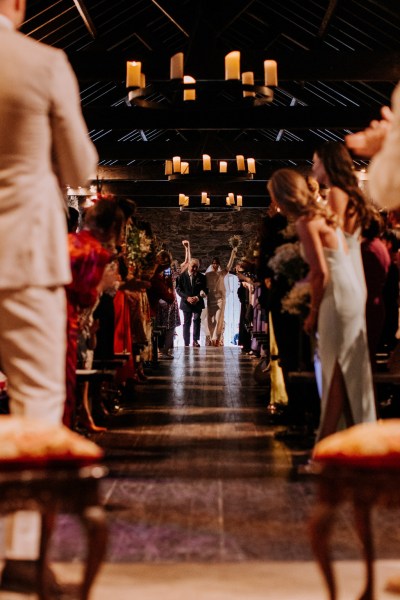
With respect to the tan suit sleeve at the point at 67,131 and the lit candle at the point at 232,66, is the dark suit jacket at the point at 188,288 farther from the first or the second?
the tan suit sleeve at the point at 67,131

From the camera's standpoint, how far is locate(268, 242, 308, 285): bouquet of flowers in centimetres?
618

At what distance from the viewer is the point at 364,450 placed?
2240 millimetres

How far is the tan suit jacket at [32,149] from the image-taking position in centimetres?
281

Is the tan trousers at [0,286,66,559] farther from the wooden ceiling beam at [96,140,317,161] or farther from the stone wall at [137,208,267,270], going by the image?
the stone wall at [137,208,267,270]

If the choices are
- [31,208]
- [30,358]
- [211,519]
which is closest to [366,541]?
[30,358]

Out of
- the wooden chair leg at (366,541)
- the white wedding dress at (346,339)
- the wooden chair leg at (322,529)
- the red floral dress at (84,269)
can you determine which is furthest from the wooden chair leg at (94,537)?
the white wedding dress at (346,339)

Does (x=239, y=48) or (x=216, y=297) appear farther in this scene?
(x=216, y=297)

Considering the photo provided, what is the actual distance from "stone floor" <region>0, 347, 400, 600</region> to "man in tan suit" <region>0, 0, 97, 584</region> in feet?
1.76

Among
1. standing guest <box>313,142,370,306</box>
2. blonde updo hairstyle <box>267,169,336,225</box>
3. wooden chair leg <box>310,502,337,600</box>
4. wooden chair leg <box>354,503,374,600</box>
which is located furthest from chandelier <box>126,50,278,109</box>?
wooden chair leg <box>310,502,337,600</box>

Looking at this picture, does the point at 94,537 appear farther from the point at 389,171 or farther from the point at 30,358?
the point at 389,171

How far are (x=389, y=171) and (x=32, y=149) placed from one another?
924 mm

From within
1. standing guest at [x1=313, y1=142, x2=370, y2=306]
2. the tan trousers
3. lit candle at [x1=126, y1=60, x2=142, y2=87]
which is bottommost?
the tan trousers

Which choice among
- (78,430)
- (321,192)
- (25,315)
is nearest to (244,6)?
(321,192)

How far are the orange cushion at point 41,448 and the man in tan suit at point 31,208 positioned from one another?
0.53m
